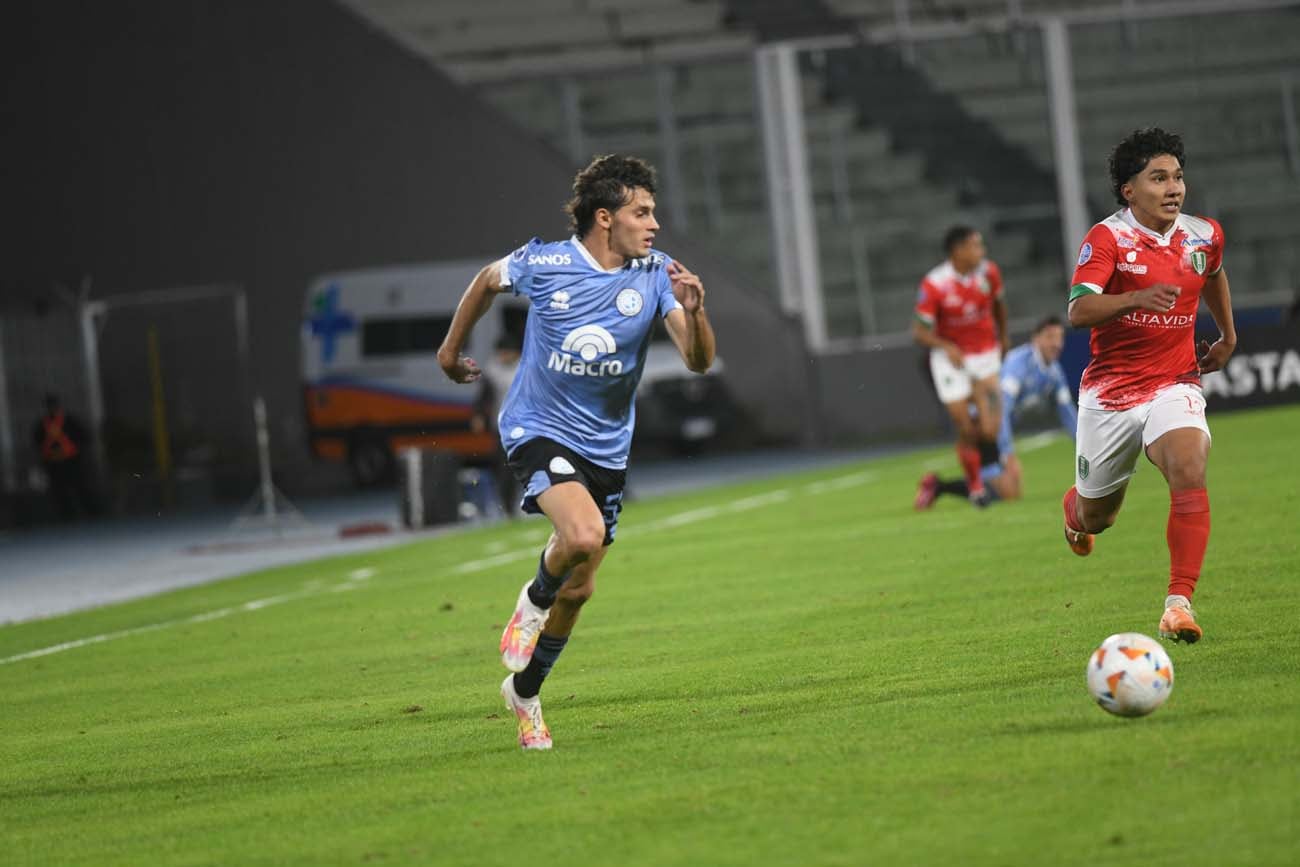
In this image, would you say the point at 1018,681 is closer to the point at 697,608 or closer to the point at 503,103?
the point at 697,608

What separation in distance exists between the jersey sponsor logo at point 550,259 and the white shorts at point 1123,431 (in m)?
2.69

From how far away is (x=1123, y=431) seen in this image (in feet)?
30.7

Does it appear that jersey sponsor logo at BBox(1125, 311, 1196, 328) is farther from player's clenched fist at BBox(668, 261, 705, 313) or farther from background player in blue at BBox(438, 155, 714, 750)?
player's clenched fist at BBox(668, 261, 705, 313)

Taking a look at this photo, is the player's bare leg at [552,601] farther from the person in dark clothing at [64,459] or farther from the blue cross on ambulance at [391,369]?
the blue cross on ambulance at [391,369]

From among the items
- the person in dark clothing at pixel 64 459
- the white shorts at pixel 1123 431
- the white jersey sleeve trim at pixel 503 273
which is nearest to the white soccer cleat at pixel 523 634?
the white jersey sleeve trim at pixel 503 273

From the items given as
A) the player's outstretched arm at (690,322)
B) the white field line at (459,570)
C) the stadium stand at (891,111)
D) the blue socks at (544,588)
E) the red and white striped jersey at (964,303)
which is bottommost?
the white field line at (459,570)

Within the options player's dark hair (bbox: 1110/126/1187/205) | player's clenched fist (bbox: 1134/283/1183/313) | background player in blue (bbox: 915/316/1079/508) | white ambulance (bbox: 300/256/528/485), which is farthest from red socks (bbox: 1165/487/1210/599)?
white ambulance (bbox: 300/256/528/485)

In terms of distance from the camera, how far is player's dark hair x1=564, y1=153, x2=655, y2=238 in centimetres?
811

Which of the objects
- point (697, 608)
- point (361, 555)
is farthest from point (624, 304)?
point (361, 555)

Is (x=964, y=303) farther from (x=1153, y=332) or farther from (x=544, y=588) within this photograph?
(x=544, y=588)

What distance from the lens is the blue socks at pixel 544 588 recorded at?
802 centimetres

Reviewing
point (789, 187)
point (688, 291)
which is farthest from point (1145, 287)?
point (789, 187)

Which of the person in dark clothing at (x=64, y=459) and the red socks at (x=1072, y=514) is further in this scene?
the person in dark clothing at (x=64, y=459)

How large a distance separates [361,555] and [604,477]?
1228 centimetres
